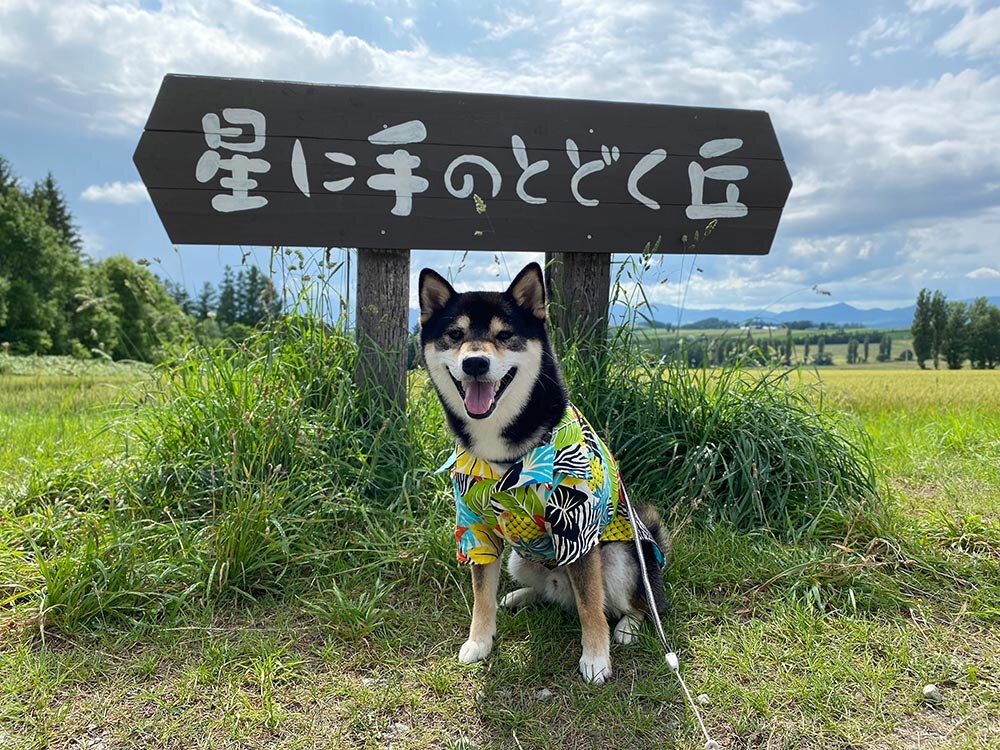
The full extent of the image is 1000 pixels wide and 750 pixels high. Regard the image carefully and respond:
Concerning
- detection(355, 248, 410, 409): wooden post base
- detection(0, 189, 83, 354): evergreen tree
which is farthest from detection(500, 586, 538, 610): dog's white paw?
detection(0, 189, 83, 354): evergreen tree

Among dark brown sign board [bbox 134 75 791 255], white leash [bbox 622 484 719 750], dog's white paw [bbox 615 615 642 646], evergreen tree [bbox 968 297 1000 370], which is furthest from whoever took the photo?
evergreen tree [bbox 968 297 1000 370]

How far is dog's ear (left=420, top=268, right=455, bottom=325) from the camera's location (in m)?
2.52

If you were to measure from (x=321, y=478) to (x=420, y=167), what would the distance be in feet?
6.48

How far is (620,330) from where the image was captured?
402 cm

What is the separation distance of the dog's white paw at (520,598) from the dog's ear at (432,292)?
1317 mm

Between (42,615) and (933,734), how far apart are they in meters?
3.55

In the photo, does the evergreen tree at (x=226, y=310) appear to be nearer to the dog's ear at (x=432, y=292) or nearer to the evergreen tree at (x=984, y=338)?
the dog's ear at (x=432, y=292)

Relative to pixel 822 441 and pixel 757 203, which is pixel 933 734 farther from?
pixel 757 203

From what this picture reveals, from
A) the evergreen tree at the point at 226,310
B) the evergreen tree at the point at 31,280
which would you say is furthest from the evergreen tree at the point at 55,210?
the evergreen tree at the point at 226,310

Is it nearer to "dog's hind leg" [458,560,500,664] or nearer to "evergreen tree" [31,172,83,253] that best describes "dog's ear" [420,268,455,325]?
"dog's hind leg" [458,560,500,664]

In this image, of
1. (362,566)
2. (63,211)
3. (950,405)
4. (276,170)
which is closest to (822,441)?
(362,566)

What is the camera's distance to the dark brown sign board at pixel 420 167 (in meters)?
3.69

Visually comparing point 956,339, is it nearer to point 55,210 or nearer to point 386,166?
point 386,166

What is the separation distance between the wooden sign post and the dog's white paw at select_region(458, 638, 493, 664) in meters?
1.81
